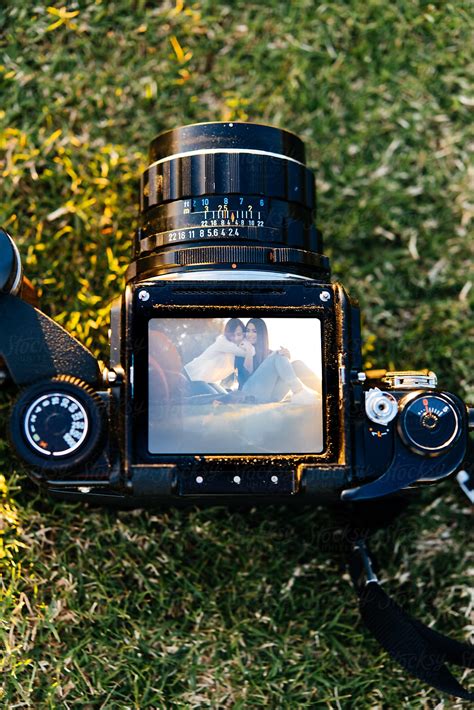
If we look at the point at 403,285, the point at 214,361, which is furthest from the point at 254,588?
the point at 403,285

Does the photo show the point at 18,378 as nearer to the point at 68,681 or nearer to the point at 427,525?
the point at 68,681

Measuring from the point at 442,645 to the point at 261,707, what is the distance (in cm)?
43

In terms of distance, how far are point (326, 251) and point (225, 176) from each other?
1.81ft

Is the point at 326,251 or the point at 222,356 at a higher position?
the point at 326,251

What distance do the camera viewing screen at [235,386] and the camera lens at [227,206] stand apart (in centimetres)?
12

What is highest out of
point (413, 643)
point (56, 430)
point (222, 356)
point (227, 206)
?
point (227, 206)

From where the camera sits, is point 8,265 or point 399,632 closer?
point 8,265

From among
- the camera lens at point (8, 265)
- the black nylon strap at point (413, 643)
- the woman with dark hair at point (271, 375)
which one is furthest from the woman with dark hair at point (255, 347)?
the black nylon strap at point (413, 643)

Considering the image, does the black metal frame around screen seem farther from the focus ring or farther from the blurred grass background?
the blurred grass background

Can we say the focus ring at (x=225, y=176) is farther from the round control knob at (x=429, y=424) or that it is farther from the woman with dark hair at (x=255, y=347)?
the round control knob at (x=429, y=424)

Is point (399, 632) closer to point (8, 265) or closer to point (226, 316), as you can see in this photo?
point (226, 316)

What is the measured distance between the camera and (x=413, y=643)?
1816mm

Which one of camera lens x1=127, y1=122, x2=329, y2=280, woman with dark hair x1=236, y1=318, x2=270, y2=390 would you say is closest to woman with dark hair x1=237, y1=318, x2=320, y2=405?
woman with dark hair x1=236, y1=318, x2=270, y2=390

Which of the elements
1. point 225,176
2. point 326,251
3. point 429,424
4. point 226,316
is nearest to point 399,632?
point 429,424
